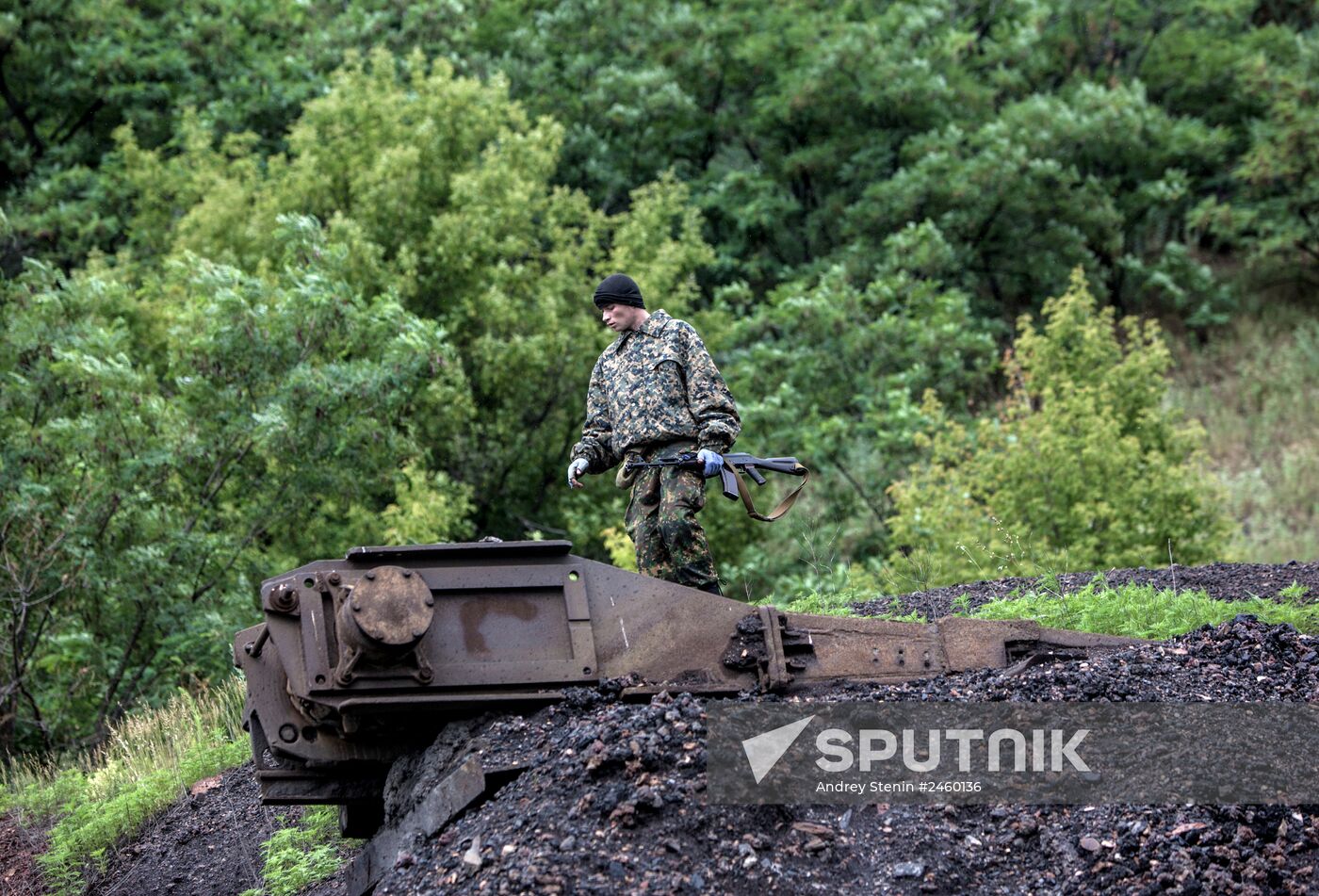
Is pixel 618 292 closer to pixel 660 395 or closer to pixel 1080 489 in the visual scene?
pixel 660 395

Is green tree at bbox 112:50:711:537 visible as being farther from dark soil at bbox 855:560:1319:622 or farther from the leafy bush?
dark soil at bbox 855:560:1319:622

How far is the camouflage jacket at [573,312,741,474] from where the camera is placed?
8.45 meters

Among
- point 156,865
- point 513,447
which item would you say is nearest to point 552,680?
point 156,865

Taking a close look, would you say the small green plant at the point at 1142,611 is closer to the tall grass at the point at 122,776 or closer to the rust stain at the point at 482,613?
the rust stain at the point at 482,613

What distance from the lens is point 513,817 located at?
6473 mm

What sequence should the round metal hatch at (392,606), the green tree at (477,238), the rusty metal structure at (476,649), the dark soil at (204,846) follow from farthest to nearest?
the green tree at (477,238), the dark soil at (204,846), the rusty metal structure at (476,649), the round metal hatch at (392,606)

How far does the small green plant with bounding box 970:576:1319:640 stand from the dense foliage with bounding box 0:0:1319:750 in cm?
255

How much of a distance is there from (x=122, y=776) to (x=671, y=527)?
16.6 ft

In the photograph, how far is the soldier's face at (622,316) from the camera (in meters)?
8.80

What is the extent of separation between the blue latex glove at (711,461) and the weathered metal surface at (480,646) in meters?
0.77

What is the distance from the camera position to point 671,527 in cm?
824

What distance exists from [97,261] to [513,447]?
6181 mm

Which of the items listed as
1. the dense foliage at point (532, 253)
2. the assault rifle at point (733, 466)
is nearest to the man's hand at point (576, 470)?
the assault rifle at point (733, 466)

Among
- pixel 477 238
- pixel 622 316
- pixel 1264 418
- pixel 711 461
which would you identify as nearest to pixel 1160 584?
pixel 711 461
